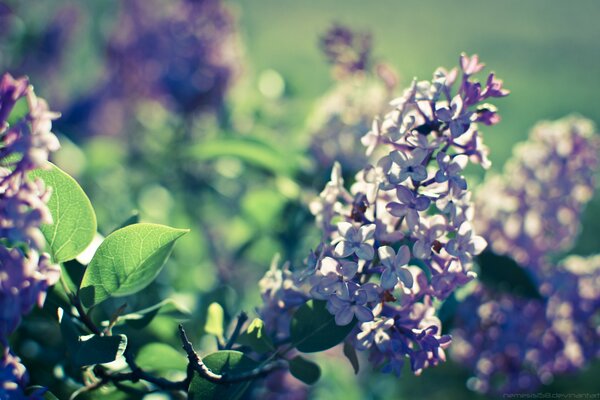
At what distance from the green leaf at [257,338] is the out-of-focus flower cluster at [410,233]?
0.22 feet

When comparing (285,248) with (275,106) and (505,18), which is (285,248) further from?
(505,18)

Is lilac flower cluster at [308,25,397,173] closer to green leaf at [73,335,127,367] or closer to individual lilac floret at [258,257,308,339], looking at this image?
individual lilac floret at [258,257,308,339]

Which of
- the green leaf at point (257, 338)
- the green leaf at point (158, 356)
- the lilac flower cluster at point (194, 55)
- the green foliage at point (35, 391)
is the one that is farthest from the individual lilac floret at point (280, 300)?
the lilac flower cluster at point (194, 55)

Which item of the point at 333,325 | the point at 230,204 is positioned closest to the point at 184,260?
the point at 230,204

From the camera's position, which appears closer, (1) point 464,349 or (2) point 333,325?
(2) point 333,325

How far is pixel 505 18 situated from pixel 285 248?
3.77 metres

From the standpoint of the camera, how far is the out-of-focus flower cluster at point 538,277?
97 cm

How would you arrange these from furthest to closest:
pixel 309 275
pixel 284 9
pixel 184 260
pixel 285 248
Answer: pixel 284 9 < pixel 184 260 < pixel 285 248 < pixel 309 275

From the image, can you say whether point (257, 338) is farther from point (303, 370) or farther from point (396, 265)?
point (396, 265)

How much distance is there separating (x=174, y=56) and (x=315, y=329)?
1.06 meters

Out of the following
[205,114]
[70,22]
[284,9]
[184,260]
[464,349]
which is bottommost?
[184,260]

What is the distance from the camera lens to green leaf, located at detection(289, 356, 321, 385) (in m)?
0.69

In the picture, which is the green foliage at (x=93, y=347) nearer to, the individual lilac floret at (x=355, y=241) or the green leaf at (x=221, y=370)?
the green leaf at (x=221, y=370)

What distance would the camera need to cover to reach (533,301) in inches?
38.6
